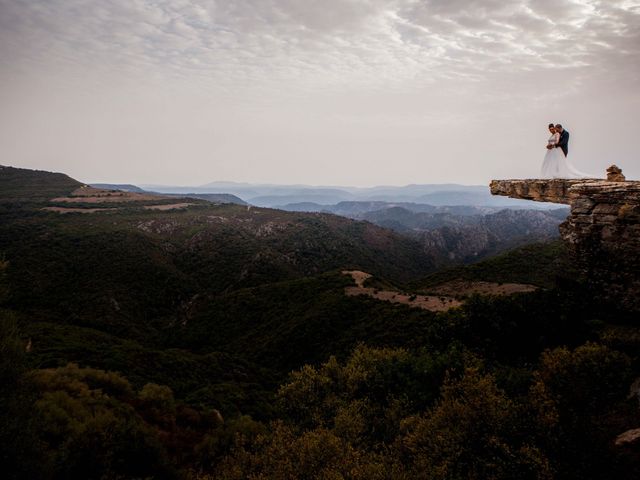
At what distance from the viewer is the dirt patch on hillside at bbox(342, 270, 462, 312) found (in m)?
56.6

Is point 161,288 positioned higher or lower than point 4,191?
lower

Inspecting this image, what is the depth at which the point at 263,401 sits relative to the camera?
3969 centimetres

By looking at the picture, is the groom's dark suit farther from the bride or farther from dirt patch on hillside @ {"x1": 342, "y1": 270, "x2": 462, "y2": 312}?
dirt patch on hillside @ {"x1": 342, "y1": 270, "x2": 462, "y2": 312}

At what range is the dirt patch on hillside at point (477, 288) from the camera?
6486 centimetres

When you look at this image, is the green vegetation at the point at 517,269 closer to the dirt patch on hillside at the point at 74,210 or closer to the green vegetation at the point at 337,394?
the green vegetation at the point at 337,394

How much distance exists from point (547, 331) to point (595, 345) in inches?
291

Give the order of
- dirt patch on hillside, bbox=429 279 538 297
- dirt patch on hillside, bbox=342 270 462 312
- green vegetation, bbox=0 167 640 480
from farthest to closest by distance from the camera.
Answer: dirt patch on hillside, bbox=429 279 538 297
dirt patch on hillside, bbox=342 270 462 312
green vegetation, bbox=0 167 640 480

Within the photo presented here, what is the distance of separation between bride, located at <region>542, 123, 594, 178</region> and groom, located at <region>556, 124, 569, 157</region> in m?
0.13

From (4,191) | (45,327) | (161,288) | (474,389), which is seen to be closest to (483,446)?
(474,389)

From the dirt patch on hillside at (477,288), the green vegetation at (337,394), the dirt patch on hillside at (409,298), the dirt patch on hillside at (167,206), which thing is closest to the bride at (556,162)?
the green vegetation at (337,394)

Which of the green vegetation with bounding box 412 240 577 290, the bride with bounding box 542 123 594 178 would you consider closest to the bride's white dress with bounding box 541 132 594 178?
the bride with bounding box 542 123 594 178

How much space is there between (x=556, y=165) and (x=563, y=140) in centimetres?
140

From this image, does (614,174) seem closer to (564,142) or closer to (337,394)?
(564,142)

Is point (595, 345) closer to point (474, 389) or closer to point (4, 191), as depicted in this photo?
point (474, 389)
